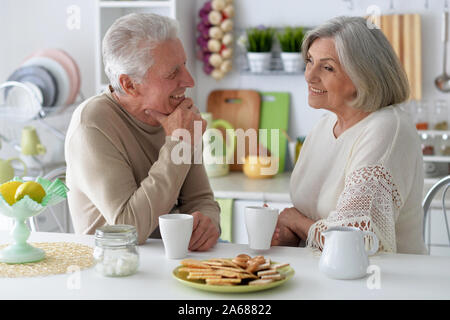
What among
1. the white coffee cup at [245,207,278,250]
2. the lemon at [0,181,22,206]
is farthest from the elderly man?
the lemon at [0,181,22,206]

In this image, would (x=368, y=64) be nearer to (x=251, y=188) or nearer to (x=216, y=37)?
(x=251, y=188)

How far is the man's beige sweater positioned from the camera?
1591 mm

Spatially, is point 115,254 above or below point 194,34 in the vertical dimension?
below

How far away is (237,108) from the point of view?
3291 mm

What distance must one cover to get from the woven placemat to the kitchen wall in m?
1.79

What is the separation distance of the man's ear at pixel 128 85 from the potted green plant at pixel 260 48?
1.46 metres

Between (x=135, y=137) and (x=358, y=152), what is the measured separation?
2.07 ft

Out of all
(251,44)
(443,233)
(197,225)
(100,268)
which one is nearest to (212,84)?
(251,44)

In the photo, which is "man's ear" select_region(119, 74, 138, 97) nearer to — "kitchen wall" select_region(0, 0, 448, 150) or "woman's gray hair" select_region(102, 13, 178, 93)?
"woman's gray hair" select_region(102, 13, 178, 93)

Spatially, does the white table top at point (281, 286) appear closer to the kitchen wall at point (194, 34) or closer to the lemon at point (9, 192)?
the lemon at point (9, 192)

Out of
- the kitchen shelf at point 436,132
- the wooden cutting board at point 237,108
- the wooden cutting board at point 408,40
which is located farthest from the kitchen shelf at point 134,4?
the kitchen shelf at point 436,132

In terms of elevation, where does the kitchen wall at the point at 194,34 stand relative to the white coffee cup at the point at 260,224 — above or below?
above

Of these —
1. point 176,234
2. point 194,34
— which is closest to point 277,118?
point 194,34

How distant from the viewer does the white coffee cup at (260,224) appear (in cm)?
147
